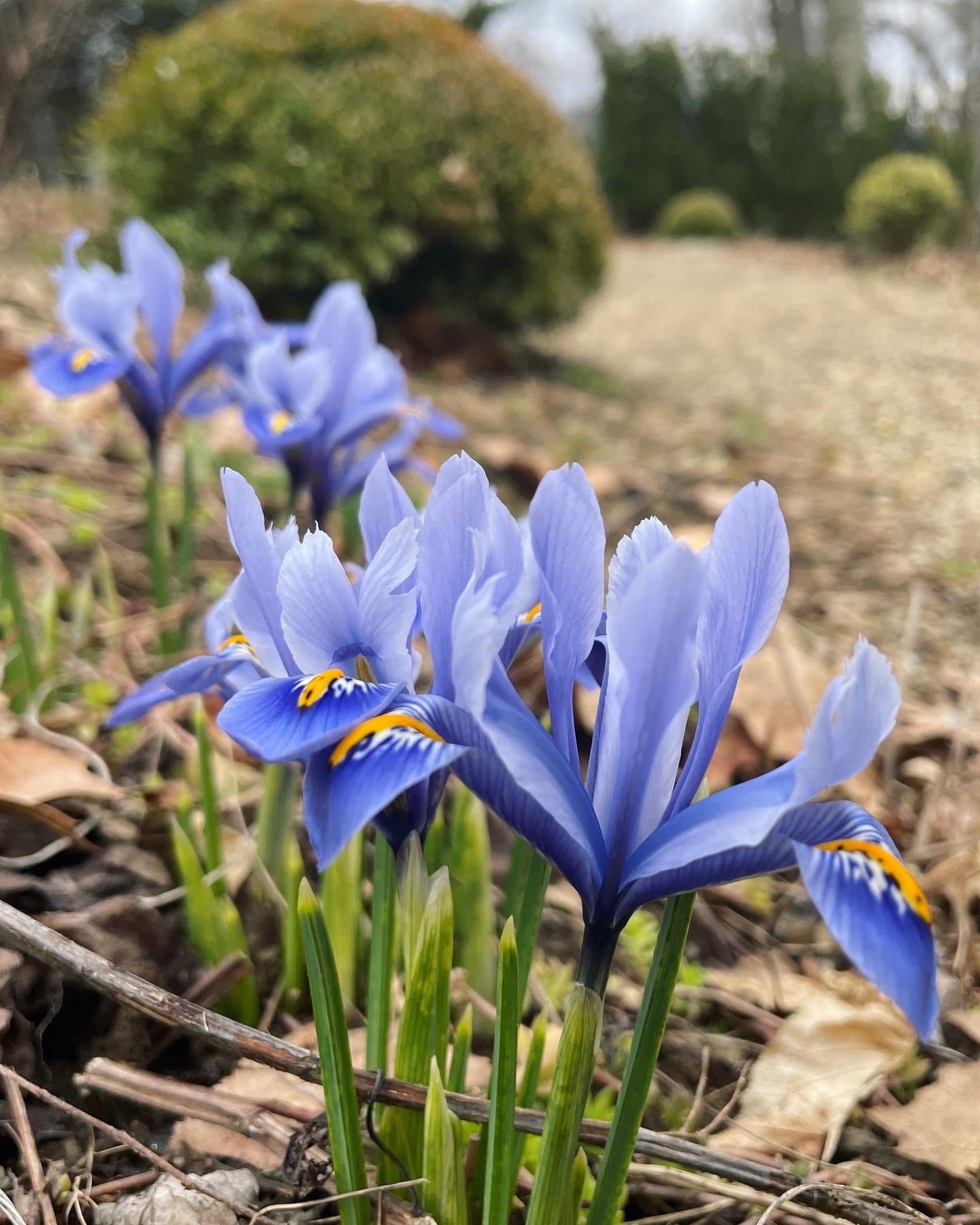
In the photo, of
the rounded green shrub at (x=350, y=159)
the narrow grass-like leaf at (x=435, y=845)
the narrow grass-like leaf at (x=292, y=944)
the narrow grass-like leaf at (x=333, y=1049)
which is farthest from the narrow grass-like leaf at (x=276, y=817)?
the rounded green shrub at (x=350, y=159)

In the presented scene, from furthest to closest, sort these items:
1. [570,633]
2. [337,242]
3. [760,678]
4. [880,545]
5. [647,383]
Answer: [647,383], [337,242], [880,545], [760,678], [570,633]

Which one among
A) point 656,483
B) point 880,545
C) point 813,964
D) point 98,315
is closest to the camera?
point 813,964

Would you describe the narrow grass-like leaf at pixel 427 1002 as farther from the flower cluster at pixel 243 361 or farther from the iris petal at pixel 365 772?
the flower cluster at pixel 243 361

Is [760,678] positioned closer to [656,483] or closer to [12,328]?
[656,483]

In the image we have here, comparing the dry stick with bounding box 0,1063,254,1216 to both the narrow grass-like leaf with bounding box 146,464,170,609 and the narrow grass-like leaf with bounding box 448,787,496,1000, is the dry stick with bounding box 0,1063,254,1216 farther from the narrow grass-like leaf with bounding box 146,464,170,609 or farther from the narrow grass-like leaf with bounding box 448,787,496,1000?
the narrow grass-like leaf with bounding box 146,464,170,609

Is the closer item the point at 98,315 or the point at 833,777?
the point at 833,777

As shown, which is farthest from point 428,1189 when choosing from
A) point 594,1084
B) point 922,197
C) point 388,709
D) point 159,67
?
point 922,197

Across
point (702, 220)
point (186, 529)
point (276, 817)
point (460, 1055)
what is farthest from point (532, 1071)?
point (702, 220)
